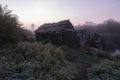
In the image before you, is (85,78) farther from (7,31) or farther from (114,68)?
(7,31)

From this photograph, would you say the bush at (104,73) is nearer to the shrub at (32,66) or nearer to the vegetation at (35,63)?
the vegetation at (35,63)

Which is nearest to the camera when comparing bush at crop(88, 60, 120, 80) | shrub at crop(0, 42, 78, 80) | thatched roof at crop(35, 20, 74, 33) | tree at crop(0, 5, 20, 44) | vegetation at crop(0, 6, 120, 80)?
shrub at crop(0, 42, 78, 80)

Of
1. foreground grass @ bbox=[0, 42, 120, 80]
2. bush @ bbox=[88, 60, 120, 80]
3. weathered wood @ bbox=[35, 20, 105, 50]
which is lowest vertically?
bush @ bbox=[88, 60, 120, 80]

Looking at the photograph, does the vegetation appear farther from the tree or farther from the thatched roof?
the thatched roof

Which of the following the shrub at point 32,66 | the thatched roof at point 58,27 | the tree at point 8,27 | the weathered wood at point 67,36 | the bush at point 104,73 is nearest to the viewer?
the shrub at point 32,66

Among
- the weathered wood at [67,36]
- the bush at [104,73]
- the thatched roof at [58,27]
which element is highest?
the thatched roof at [58,27]

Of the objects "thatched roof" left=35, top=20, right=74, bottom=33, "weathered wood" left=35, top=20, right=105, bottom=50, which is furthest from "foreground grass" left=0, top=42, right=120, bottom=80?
"thatched roof" left=35, top=20, right=74, bottom=33

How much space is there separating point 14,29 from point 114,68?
618 cm

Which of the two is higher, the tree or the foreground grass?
the tree

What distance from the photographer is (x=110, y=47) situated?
68.0ft

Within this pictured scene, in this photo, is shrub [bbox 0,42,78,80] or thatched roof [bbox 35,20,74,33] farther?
thatched roof [bbox 35,20,74,33]

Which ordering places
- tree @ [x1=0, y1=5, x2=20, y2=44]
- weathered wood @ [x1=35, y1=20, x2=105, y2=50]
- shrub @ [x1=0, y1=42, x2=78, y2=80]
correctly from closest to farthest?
1. shrub @ [x1=0, y1=42, x2=78, y2=80]
2. tree @ [x1=0, y1=5, x2=20, y2=44]
3. weathered wood @ [x1=35, y1=20, x2=105, y2=50]

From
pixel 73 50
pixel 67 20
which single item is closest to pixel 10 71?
pixel 73 50

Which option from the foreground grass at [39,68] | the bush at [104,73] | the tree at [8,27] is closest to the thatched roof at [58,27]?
the tree at [8,27]
